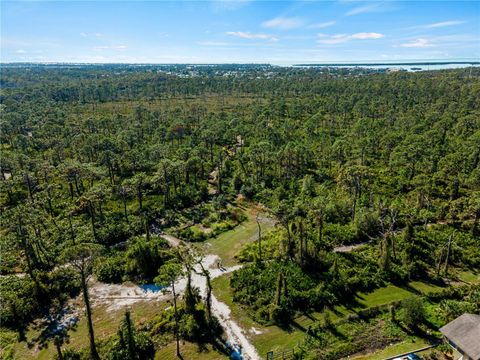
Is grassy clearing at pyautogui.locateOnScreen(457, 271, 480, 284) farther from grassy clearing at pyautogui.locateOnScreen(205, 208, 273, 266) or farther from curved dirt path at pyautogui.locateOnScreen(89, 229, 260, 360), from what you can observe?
curved dirt path at pyautogui.locateOnScreen(89, 229, 260, 360)

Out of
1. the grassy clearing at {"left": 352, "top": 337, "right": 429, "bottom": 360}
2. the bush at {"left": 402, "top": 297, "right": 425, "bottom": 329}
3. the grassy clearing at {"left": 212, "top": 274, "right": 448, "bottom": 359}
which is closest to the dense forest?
the bush at {"left": 402, "top": 297, "right": 425, "bottom": 329}

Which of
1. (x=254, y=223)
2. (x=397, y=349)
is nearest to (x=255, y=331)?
(x=397, y=349)

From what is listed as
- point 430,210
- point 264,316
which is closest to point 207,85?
point 430,210

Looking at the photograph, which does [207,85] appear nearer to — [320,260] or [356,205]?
[356,205]

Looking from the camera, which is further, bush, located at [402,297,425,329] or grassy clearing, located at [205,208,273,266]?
grassy clearing, located at [205,208,273,266]

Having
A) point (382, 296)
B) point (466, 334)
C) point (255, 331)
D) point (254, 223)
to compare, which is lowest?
point (255, 331)

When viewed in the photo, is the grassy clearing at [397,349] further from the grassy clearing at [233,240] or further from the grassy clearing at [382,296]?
the grassy clearing at [233,240]

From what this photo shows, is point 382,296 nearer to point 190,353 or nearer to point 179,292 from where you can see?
point 190,353
